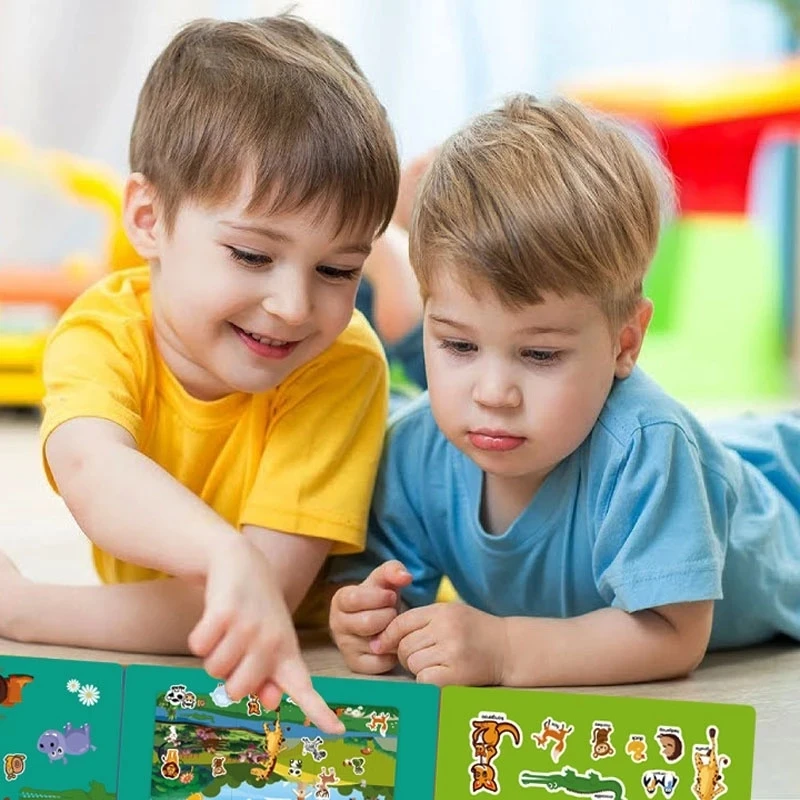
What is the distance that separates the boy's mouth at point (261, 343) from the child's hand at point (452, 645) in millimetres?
238

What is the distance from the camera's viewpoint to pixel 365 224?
3.71 feet

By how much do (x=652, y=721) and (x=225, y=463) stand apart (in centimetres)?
51

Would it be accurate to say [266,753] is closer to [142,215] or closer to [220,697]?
[220,697]

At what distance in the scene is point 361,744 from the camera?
2.91ft

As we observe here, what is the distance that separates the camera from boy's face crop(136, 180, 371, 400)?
43.1 inches

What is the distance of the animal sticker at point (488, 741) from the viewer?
2.86 ft

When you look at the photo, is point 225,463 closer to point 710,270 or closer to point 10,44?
point 10,44

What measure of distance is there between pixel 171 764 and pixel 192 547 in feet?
0.48

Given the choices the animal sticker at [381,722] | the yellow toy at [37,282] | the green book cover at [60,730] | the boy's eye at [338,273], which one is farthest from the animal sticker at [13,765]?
the yellow toy at [37,282]

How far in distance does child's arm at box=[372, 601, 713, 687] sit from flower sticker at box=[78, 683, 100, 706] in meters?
0.26

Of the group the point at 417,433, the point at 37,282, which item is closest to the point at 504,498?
the point at 417,433

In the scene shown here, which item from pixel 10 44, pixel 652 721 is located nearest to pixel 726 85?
pixel 10 44

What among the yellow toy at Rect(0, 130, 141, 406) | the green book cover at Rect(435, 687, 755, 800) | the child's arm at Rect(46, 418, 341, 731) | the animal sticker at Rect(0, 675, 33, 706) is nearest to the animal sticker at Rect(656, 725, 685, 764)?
the green book cover at Rect(435, 687, 755, 800)

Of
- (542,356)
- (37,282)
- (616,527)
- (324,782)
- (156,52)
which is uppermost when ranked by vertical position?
(156,52)
